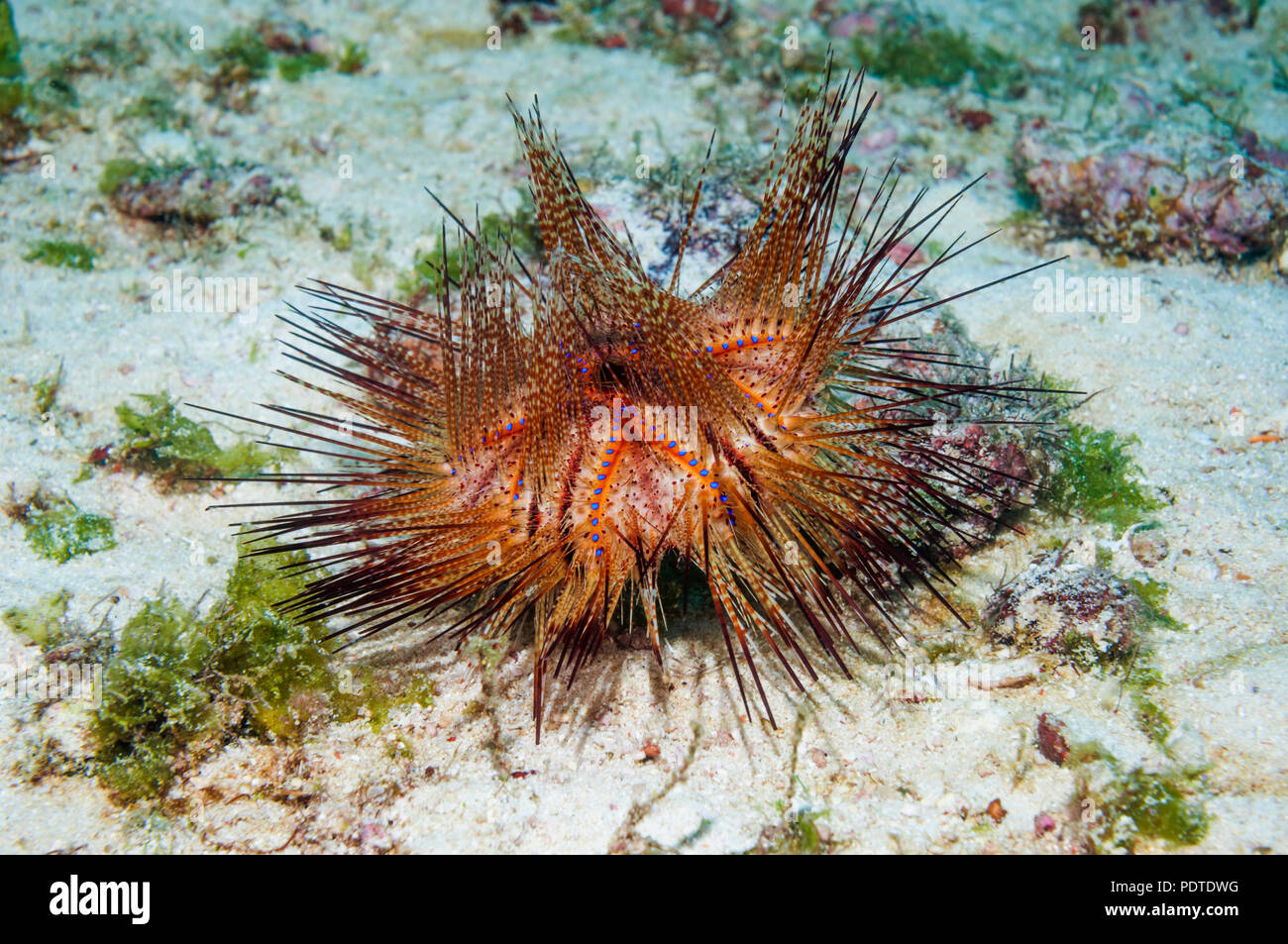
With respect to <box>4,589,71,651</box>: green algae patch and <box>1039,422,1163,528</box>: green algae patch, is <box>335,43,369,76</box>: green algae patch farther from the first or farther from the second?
<box>1039,422,1163,528</box>: green algae patch

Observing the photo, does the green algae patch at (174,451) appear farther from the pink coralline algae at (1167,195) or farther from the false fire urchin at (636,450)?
the pink coralline algae at (1167,195)

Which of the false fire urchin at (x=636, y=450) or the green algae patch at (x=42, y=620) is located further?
the green algae patch at (x=42, y=620)

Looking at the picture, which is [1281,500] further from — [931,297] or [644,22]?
[644,22]

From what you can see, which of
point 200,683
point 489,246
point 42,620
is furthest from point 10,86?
point 200,683

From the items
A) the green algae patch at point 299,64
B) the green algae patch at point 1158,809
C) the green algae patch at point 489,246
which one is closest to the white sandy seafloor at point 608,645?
the green algae patch at point 1158,809

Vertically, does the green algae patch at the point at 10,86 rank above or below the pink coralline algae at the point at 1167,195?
above

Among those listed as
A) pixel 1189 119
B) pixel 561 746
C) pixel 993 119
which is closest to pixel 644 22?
pixel 993 119

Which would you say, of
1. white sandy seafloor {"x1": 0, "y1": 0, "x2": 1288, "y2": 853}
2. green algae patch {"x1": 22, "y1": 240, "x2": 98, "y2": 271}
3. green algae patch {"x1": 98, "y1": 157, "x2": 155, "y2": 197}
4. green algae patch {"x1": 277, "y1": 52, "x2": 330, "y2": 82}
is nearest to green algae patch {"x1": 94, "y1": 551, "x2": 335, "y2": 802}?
white sandy seafloor {"x1": 0, "y1": 0, "x2": 1288, "y2": 853}
